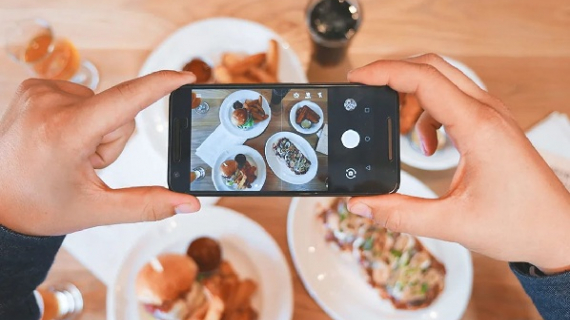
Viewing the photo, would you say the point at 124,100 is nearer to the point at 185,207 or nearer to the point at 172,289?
the point at 185,207

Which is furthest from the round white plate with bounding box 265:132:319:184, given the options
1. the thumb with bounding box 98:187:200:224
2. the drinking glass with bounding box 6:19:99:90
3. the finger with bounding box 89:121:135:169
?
the drinking glass with bounding box 6:19:99:90

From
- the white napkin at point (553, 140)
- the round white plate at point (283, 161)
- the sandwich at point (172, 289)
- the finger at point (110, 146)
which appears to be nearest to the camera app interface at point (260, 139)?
the round white plate at point (283, 161)

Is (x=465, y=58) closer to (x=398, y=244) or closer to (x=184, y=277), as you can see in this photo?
(x=398, y=244)

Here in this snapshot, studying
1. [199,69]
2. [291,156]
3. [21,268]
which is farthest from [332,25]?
[21,268]

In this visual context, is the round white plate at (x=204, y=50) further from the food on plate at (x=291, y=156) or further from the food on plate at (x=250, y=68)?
the food on plate at (x=291, y=156)

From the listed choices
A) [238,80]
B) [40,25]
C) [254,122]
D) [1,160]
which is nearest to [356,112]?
[254,122]

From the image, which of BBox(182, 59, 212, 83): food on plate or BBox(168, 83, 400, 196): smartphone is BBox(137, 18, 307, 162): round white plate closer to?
BBox(182, 59, 212, 83): food on plate
